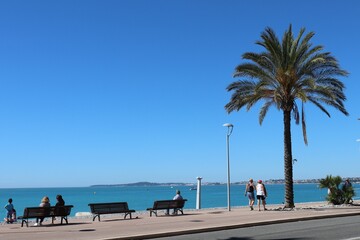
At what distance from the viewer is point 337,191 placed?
2850cm

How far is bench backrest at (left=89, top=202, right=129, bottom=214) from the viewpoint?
786 inches

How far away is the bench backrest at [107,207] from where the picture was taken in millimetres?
19969

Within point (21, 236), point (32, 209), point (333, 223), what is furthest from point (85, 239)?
point (333, 223)

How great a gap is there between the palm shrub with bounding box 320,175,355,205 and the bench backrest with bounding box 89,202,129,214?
13181 millimetres

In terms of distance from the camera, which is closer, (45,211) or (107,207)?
(45,211)

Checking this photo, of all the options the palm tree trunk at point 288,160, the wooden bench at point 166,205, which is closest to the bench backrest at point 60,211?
the wooden bench at point 166,205

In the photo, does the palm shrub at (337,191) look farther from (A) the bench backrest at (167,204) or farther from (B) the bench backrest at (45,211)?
(B) the bench backrest at (45,211)

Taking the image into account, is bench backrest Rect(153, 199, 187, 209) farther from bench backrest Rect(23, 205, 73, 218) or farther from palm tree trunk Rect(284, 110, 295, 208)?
palm tree trunk Rect(284, 110, 295, 208)

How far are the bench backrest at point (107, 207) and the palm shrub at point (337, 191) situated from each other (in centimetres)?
1318

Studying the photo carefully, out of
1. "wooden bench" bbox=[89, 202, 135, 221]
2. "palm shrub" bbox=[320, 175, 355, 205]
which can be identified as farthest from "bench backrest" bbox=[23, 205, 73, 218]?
"palm shrub" bbox=[320, 175, 355, 205]

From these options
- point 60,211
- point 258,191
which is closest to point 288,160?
point 258,191

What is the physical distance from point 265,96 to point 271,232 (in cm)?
1184

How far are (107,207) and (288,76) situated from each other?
433 inches

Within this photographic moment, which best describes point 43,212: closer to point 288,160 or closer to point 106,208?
point 106,208
